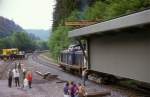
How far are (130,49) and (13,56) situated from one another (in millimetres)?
76452

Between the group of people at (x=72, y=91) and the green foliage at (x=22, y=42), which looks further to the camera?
the green foliage at (x=22, y=42)

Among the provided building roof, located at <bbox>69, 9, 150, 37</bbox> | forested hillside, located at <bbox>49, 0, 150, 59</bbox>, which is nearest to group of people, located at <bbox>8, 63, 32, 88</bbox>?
forested hillside, located at <bbox>49, 0, 150, 59</bbox>

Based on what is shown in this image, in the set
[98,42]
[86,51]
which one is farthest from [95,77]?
[98,42]

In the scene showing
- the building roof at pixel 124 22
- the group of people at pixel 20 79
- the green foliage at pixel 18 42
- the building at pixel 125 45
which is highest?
the green foliage at pixel 18 42

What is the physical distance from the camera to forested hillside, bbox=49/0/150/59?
3097 cm

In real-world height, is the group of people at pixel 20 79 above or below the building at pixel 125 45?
below

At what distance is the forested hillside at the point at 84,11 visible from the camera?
102 feet

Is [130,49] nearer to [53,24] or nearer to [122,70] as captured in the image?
[122,70]

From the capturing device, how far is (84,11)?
196 feet

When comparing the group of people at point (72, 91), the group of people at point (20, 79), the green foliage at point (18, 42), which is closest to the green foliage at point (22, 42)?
the green foliage at point (18, 42)

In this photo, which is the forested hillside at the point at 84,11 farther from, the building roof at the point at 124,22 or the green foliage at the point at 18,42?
the green foliage at the point at 18,42

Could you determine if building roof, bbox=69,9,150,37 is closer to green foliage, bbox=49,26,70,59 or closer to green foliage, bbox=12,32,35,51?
green foliage, bbox=49,26,70,59

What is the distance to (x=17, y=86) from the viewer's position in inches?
1225

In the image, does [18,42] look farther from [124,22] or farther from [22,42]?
[124,22]
